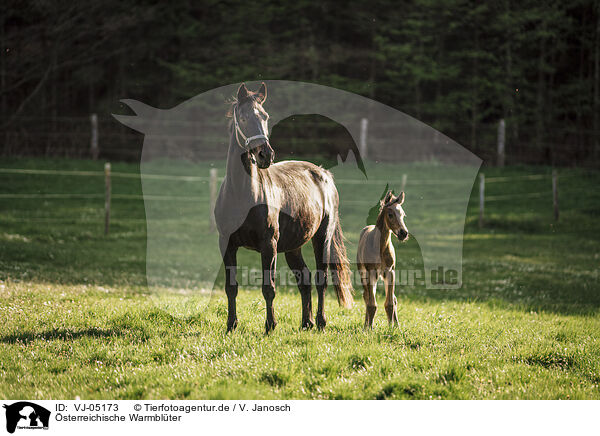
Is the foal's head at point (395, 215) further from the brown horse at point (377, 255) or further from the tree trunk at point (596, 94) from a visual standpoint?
the tree trunk at point (596, 94)

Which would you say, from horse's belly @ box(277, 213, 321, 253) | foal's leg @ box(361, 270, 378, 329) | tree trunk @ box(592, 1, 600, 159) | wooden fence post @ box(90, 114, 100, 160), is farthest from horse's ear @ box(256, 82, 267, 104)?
tree trunk @ box(592, 1, 600, 159)

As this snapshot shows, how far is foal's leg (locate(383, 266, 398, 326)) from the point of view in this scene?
21.9 feet

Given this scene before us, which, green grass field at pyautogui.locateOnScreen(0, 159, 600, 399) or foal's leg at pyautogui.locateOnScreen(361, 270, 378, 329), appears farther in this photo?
foal's leg at pyautogui.locateOnScreen(361, 270, 378, 329)

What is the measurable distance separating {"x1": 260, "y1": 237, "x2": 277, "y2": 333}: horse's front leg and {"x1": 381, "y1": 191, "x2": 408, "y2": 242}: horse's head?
136 cm

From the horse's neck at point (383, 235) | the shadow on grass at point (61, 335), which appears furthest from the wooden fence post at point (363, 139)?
the shadow on grass at point (61, 335)

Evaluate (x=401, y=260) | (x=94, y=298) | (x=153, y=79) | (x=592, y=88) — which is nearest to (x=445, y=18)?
(x=592, y=88)

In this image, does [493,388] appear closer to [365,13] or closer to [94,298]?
[94,298]

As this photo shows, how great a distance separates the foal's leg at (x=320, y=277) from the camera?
738 cm

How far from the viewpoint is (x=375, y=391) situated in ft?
17.7

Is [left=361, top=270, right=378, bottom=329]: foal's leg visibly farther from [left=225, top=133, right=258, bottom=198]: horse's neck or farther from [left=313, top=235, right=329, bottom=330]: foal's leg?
[left=225, top=133, right=258, bottom=198]: horse's neck

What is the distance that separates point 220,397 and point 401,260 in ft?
36.0
